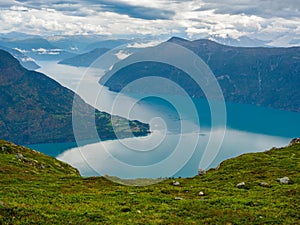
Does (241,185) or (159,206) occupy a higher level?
(241,185)

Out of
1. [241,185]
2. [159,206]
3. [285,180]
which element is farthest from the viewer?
[285,180]

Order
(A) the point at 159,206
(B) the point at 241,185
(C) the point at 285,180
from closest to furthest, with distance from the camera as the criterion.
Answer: (A) the point at 159,206, (B) the point at 241,185, (C) the point at 285,180

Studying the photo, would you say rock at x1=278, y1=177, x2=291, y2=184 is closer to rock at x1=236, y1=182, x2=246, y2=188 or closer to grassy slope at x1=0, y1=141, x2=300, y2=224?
grassy slope at x1=0, y1=141, x2=300, y2=224

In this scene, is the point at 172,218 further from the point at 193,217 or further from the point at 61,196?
the point at 61,196

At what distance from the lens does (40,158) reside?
91.1 meters

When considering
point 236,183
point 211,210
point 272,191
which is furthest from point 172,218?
point 236,183

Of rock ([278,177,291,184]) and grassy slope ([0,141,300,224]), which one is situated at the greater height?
rock ([278,177,291,184])

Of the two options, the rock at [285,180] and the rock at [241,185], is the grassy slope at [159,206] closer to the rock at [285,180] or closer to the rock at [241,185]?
the rock at [241,185]

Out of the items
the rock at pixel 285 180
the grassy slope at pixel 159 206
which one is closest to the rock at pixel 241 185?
the grassy slope at pixel 159 206

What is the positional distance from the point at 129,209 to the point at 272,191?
18038mm

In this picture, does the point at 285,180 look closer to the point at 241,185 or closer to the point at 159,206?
the point at 241,185

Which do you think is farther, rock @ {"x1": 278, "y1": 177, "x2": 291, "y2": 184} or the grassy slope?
rock @ {"x1": 278, "y1": 177, "x2": 291, "y2": 184}

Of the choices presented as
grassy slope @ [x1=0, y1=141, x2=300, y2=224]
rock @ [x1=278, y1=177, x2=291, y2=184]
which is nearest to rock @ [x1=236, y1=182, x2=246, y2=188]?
grassy slope @ [x1=0, y1=141, x2=300, y2=224]

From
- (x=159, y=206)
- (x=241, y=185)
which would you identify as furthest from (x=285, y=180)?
(x=159, y=206)
